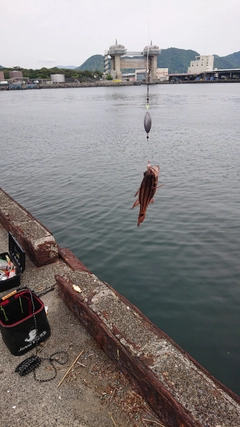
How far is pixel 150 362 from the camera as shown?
3803mm

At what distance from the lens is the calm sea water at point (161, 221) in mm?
7491

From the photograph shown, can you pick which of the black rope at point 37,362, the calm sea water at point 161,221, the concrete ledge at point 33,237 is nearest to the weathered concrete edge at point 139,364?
the black rope at point 37,362

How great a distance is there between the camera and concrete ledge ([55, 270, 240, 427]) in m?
3.28

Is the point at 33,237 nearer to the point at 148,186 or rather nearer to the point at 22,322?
the point at 22,322

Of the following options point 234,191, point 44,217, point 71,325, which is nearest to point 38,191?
point 44,217

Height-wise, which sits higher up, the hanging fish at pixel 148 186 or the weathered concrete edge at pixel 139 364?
the hanging fish at pixel 148 186

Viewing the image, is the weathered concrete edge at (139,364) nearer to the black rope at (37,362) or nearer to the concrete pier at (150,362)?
the concrete pier at (150,362)

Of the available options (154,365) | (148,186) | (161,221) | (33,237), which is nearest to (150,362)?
(154,365)

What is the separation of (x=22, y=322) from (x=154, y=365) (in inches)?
79.9

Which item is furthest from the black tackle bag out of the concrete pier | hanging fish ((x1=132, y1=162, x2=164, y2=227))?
hanging fish ((x1=132, y1=162, x2=164, y2=227))

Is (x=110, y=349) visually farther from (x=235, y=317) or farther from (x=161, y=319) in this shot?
(x=235, y=317)

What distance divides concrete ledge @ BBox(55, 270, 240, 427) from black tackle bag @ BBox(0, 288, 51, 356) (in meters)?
0.62

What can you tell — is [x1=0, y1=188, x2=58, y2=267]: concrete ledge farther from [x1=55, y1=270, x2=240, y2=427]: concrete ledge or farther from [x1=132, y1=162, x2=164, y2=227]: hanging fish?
[x1=132, y1=162, x2=164, y2=227]: hanging fish

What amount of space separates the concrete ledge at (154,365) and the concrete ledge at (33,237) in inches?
59.4
